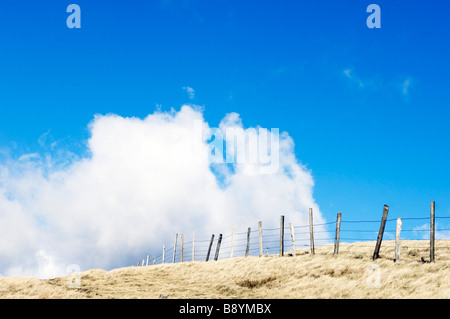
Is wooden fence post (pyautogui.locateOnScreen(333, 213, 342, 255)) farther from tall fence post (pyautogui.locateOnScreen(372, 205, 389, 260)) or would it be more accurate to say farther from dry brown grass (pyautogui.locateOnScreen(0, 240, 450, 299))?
tall fence post (pyautogui.locateOnScreen(372, 205, 389, 260))

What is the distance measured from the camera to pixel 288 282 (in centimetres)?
1565

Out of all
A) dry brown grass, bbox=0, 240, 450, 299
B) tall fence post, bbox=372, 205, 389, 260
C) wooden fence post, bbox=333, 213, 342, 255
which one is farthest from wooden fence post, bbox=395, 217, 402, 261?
wooden fence post, bbox=333, 213, 342, 255

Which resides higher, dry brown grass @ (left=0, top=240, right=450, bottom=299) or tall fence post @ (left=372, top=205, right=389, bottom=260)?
tall fence post @ (left=372, top=205, right=389, bottom=260)

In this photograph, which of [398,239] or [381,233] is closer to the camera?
[398,239]

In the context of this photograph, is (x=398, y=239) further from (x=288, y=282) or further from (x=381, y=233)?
(x=288, y=282)

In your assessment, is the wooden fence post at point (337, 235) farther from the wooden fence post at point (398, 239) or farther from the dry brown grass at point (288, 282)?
the wooden fence post at point (398, 239)

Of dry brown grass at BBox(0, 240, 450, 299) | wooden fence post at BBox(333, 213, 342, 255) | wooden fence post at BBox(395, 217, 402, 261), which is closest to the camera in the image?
dry brown grass at BBox(0, 240, 450, 299)

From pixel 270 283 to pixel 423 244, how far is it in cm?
1119

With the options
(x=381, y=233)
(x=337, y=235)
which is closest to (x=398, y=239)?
(x=381, y=233)

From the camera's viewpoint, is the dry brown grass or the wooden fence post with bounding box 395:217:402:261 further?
the wooden fence post with bounding box 395:217:402:261

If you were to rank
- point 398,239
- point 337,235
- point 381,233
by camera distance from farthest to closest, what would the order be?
point 337,235
point 381,233
point 398,239

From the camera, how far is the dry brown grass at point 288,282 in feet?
41.7

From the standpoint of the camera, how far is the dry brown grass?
12.7 meters
